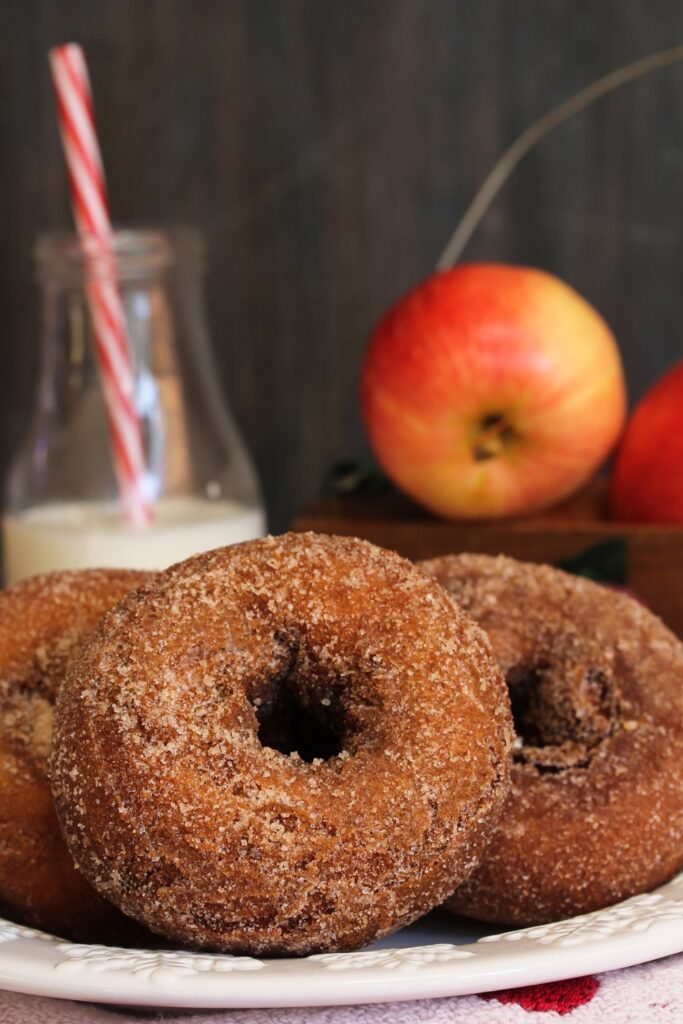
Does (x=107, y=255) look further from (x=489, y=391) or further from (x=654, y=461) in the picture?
(x=654, y=461)

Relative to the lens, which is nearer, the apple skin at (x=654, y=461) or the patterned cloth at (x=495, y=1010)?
the patterned cloth at (x=495, y=1010)

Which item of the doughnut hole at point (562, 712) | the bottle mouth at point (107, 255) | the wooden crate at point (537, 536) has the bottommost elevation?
the wooden crate at point (537, 536)

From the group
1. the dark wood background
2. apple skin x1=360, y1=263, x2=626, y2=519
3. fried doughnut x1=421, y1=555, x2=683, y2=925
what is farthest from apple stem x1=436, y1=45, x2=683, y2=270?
fried doughnut x1=421, y1=555, x2=683, y2=925

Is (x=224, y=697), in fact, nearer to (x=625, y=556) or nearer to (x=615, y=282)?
(x=625, y=556)

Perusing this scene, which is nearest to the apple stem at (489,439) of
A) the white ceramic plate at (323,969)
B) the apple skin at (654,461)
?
the apple skin at (654,461)

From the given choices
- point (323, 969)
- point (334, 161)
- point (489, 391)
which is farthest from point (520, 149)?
point (323, 969)

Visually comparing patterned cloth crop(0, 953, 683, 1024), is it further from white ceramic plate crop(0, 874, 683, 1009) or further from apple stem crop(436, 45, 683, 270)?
apple stem crop(436, 45, 683, 270)

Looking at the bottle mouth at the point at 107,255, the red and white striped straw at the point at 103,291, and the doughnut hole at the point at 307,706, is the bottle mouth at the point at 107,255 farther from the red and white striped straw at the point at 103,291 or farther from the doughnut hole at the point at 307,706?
the doughnut hole at the point at 307,706
